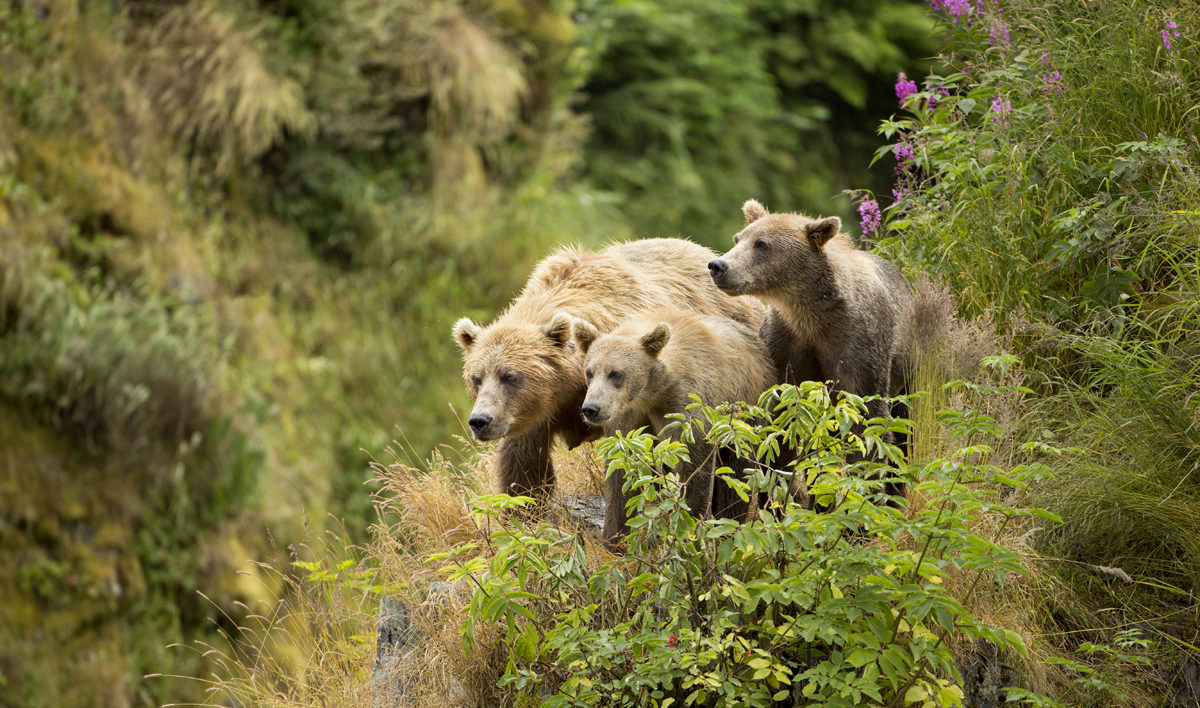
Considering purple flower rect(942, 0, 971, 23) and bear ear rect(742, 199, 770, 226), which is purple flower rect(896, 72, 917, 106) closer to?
purple flower rect(942, 0, 971, 23)

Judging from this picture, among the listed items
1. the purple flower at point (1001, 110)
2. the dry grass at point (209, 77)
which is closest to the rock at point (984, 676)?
the purple flower at point (1001, 110)

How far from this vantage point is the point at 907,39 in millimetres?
17047

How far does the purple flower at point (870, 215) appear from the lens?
593cm

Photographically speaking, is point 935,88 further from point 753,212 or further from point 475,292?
point 475,292

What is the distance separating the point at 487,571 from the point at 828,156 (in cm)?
1498

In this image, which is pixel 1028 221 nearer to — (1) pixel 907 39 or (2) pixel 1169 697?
(2) pixel 1169 697

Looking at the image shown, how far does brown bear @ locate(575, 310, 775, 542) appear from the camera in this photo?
4.35 m

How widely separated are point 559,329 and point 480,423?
0.53 metres

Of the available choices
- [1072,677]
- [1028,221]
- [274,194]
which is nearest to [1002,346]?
[1028,221]

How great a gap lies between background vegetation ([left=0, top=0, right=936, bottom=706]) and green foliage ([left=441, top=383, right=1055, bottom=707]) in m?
3.74

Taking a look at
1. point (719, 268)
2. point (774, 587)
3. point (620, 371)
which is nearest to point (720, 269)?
point (719, 268)

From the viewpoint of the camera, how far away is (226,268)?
11.0m

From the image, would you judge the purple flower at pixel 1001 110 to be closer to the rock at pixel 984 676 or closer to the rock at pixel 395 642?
the rock at pixel 984 676

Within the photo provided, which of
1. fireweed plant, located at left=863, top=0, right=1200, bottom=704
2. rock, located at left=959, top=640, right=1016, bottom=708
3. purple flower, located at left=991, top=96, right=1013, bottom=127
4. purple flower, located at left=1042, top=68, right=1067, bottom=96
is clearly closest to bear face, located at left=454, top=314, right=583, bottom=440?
fireweed plant, located at left=863, top=0, right=1200, bottom=704
